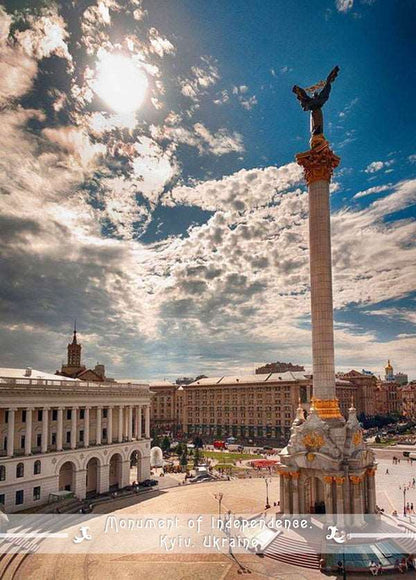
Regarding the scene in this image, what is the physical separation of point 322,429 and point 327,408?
10.7 feet

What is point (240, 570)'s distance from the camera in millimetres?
39188

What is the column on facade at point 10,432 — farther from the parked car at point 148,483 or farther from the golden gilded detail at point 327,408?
the golden gilded detail at point 327,408

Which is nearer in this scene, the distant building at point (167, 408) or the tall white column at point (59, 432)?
the tall white column at point (59, 432)

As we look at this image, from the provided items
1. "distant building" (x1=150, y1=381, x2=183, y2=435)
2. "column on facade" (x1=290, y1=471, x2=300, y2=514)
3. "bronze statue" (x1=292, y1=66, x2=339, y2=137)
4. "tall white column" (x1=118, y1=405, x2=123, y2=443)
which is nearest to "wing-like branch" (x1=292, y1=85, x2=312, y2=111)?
"bronze statue" (x1=292, y1=66, x2=339, y2=137)

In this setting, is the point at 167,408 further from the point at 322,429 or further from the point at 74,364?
the point at 322,429

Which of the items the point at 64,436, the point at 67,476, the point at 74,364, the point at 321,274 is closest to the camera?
the point at 321,274

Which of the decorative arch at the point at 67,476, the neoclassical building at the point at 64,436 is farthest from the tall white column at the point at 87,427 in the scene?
the decorative arch at the point at 67,476

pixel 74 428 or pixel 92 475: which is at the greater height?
pixel 74 428

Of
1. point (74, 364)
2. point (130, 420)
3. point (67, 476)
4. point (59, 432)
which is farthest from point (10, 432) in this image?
point (74, 364)

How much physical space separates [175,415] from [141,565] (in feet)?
498

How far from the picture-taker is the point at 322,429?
4941 centimetres

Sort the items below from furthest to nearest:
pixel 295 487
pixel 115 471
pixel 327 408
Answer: pixel 115 471
pixel 327 408
pixel 295 487

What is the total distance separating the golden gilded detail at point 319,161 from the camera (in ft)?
184

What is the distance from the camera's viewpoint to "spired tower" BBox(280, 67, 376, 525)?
47062 millimetres
